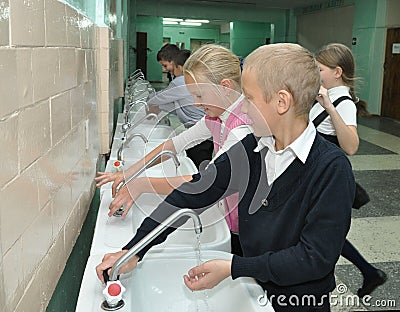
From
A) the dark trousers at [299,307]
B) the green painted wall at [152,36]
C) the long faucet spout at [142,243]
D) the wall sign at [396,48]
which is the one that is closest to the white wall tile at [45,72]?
the long faucet spout at [142,243]

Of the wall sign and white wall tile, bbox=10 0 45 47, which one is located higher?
the wall sign

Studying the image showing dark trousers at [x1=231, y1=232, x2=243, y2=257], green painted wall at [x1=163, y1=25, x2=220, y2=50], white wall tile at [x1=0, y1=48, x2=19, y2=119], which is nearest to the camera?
white wall tile at [x1=0, y1=48, x2=19, y2=119]

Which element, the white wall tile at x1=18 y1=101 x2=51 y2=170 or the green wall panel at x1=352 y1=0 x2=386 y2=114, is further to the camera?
the green wall panel at x1=352 y1=0 x2=386 y2=114

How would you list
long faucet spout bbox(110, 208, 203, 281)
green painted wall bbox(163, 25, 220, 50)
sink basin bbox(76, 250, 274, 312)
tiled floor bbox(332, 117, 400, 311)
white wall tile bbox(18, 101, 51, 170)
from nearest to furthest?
white wall tile bbox(18, 101, 51, 170)
long faucet spout bbox(110, 208, 203, 281)
sink basin bbox(76, 250, 274, 312)
tiled floor bbox(332, 117, 400, 311)
green painted wall bbox(163, 25, 220, 50)

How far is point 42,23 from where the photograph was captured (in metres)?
0.87

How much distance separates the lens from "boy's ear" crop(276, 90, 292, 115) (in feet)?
3.11

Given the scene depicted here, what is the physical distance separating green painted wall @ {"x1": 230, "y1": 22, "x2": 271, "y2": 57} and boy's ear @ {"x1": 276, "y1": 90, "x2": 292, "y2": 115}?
49.5 ft

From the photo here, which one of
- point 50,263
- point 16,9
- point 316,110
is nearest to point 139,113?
point 316,110

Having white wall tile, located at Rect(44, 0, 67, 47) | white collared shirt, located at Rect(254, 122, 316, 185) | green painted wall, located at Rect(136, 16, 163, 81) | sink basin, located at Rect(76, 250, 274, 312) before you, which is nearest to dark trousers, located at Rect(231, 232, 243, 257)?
sink basin, located at Rect(76, 250, 274, 312)

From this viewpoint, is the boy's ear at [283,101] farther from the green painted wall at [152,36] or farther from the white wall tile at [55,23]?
the green painted wall at [152,36]

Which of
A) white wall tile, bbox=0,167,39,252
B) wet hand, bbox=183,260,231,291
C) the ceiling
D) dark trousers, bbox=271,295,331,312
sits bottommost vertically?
dark trousers, bbox=271,295,331,312

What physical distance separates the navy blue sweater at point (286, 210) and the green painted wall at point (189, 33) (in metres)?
17.4

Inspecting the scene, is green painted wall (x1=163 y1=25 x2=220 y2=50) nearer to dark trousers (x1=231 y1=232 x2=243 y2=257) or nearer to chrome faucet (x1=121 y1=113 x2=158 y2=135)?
chrome faucet (x1=121 y1=113 x2=158 y2=135)

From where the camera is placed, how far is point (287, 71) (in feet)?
3.09
